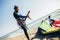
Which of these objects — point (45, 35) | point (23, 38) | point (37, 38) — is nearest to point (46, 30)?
point (45, 35)

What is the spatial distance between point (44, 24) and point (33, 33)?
742mm

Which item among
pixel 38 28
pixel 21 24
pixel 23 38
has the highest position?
pixel 21 24

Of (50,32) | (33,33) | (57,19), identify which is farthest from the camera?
(33,33)

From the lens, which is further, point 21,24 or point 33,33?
point 33,33

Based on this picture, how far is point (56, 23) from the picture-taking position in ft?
25.2

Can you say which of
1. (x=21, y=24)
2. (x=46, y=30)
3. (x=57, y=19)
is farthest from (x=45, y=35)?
(x=21, y=24)

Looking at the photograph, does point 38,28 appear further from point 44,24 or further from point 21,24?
point 21,24

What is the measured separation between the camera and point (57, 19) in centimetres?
800

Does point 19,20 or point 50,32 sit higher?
point 19,20

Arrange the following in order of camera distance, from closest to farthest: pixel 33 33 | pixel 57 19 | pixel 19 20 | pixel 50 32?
Answer: pixel 19 20, pixel 50 32, pixel 57 19, pixel 33 33

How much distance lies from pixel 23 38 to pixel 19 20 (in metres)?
2.25

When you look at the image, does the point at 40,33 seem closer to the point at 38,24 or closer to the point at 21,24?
the point at 38,24

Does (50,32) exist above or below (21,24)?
below

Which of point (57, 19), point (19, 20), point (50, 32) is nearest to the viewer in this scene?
point (19, 20)
